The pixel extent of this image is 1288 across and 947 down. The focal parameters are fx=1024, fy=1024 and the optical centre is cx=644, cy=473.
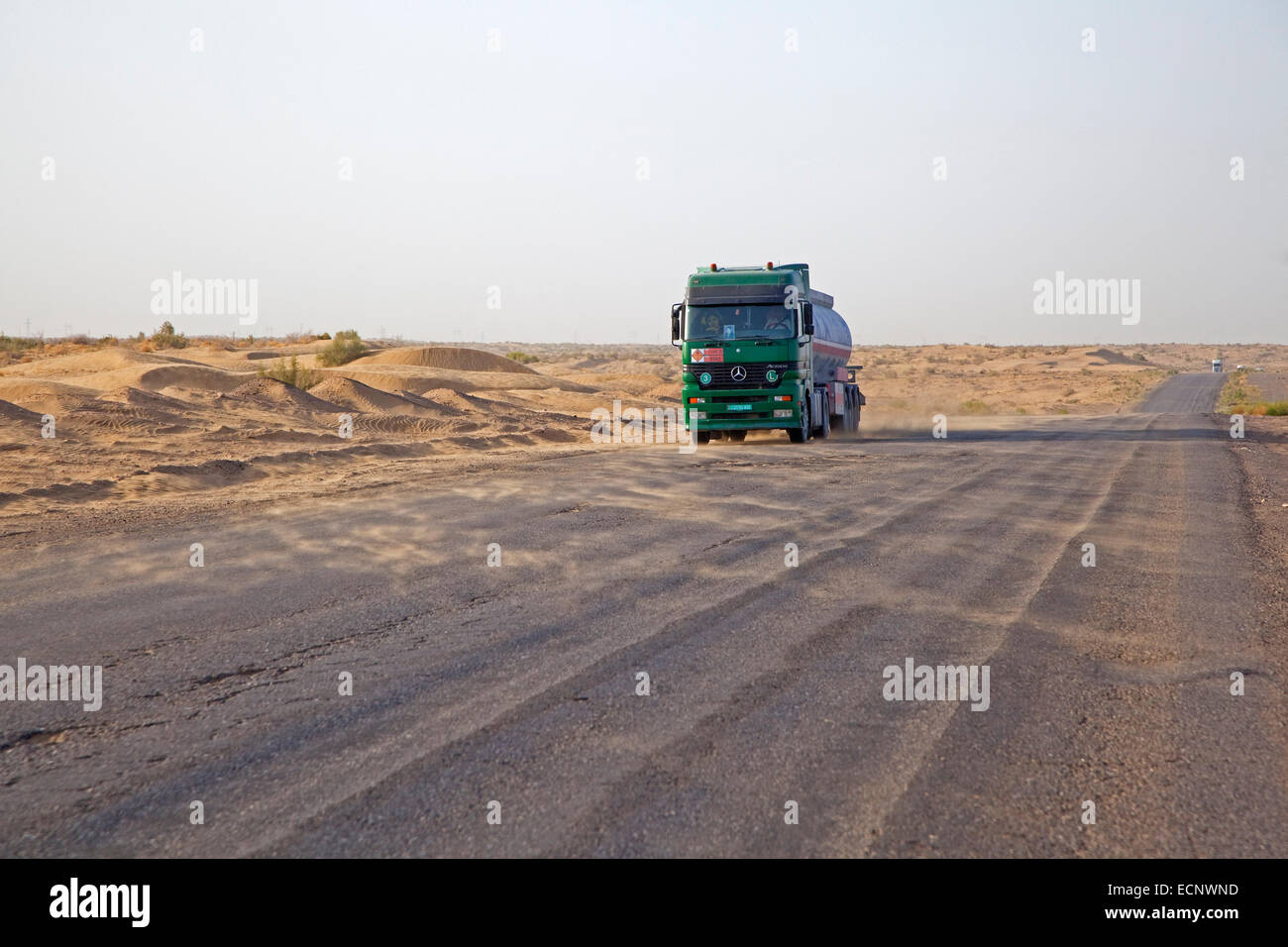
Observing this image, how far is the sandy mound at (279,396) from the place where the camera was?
2638 centimetres

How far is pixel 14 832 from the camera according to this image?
379cm

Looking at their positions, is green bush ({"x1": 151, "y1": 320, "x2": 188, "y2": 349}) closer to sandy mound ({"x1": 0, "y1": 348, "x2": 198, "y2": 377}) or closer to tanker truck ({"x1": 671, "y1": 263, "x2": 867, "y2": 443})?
sandy mound ({"x1": 0, "y1": 348, "x2": 198, "y2": 377})

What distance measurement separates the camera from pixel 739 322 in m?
22.5

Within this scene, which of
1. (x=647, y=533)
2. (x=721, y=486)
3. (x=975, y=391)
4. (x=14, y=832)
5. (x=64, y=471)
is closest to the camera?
(x=14, y=832)

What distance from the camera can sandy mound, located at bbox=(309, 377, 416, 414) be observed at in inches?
1139

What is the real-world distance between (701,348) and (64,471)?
12626 mm

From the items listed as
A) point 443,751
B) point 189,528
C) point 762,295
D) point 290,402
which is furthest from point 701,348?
point 443,751

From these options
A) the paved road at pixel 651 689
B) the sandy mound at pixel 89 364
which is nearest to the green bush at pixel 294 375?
the sandy mound at pixel 89 364

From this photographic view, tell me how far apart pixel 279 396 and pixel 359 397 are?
305cm

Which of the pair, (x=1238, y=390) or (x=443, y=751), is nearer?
(x=443, y=751)

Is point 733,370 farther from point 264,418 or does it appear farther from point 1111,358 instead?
point 1111,358

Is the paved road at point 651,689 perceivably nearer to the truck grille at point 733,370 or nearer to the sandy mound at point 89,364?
the truck grille at point 733,370
